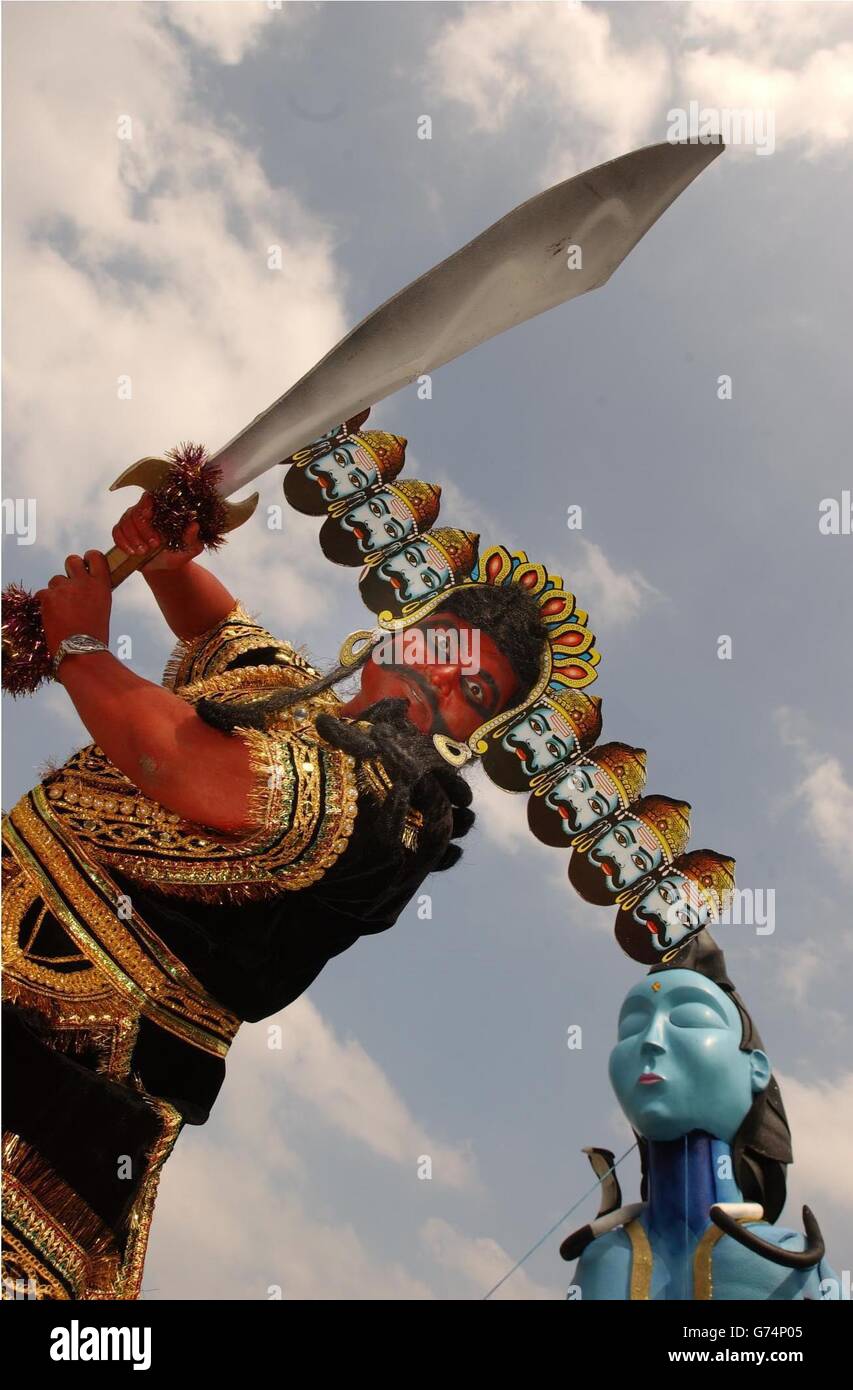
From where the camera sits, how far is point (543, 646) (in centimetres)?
461

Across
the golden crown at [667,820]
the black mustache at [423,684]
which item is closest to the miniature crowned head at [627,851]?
the golden crown at [667,820]

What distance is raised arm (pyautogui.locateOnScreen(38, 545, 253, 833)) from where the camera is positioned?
3619 mm

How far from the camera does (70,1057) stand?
3.68 metres

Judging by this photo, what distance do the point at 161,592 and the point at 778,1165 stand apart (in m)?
2.94

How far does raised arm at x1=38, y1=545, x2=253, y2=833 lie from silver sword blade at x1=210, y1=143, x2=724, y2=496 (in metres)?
0.63

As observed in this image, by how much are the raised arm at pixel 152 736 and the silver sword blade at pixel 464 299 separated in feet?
2.08

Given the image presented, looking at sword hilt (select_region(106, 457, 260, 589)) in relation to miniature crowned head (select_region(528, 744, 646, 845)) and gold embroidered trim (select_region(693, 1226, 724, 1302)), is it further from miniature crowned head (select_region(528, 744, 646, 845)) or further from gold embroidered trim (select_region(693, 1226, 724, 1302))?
gold embroidered trim (select_region(693, 1226, 724, 1302))

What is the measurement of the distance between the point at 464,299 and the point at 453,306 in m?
0.04

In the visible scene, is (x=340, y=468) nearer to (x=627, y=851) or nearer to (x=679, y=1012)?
(x=627, y=851)

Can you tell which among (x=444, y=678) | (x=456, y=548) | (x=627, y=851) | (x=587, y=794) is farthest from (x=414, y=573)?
(x=627, y=851)

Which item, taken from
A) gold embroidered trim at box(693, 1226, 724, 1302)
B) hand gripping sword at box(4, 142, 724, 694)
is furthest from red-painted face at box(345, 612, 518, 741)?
gold embroidered trim at box(693, 1226, 724, 1302)
